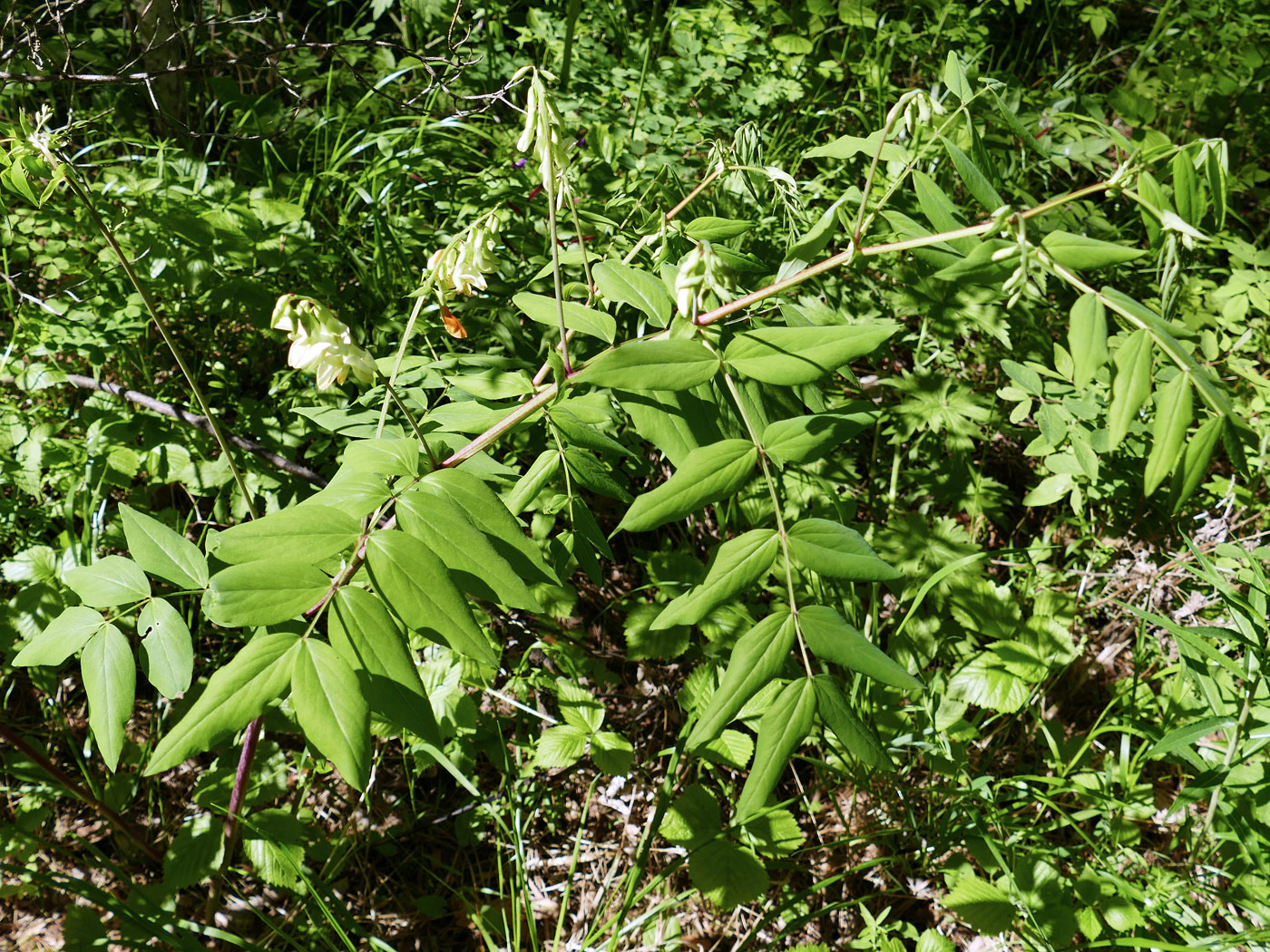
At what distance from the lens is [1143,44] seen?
4.07 meters

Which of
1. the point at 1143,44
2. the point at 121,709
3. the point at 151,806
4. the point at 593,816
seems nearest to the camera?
→ the point at 121,709

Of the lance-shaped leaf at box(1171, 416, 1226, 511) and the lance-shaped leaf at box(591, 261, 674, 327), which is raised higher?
the lance-shaped leaf at box(591, 261, 674, 327)

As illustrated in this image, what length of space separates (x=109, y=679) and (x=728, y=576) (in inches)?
35.6

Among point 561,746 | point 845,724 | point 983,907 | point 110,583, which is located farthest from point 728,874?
point 110,583

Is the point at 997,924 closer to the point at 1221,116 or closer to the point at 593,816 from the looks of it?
the point at 593,816

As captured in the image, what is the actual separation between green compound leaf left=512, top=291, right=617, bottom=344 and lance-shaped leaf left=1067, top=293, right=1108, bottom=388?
24.5 inches

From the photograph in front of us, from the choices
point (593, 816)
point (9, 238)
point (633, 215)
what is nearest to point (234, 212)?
point (9, 238)

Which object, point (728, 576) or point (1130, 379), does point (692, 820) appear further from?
point (1130, 379)

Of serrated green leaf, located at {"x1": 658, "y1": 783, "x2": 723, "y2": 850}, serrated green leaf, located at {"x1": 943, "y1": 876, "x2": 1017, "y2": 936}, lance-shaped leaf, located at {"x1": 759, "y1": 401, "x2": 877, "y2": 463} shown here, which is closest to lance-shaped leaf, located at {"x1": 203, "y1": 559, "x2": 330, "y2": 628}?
lance-shaped leaf, located at {"x1": 759, "y1": 401, "x2": 877, "y2": 463}

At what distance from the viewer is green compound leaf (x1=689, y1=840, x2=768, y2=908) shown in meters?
1.78

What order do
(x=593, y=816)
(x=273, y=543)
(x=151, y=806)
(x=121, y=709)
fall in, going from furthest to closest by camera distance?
(x=593, y=816)
(x=151, y=806)
(x=121, y=709)
(x=273, y=543)

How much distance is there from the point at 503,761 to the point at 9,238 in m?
1.97

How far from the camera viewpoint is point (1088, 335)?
96 cm

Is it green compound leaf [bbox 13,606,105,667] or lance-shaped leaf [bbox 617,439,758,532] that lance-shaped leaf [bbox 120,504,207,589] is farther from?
lance-shaped leaf [bbox 617,439,758,532]
